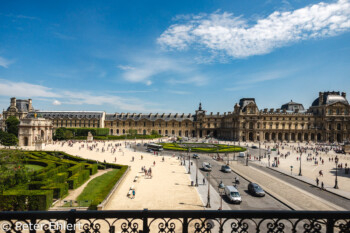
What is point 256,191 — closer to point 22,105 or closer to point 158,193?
point 158,193

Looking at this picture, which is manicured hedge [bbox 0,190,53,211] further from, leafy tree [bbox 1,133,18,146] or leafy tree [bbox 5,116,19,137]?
leafy tree [bbox 5,116,19,137]

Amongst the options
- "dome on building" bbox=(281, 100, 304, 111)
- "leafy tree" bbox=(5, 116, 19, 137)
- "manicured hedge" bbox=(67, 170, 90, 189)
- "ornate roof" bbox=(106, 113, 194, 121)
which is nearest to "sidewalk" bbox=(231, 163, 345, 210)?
"manicured hedge" bbox=(67, 170, 90, 189)

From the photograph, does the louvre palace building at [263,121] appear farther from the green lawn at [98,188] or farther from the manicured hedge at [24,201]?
the manicured hedge at [24,201]

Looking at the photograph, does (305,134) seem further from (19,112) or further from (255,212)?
(19,112)

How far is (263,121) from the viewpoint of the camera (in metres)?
93.8

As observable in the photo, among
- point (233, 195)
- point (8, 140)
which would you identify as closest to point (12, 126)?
point (8, 140)

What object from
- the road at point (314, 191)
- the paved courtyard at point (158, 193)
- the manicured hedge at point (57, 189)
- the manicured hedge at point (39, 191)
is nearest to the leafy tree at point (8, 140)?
the manicured hedge at point (39, 191)

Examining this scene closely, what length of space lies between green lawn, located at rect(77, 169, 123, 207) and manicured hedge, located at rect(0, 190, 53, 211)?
345cm

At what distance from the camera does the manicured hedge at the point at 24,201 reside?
56.5 feet

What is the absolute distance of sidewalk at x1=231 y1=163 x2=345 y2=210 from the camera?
19828 millimetres

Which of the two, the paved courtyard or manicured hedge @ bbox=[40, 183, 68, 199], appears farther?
manicured hedge @ bbox=[40, 183, 68, 199]

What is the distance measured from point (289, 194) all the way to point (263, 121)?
7547 cm

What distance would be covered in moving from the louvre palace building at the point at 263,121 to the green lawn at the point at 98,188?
6278cm

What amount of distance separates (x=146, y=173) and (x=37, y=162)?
19551 millimetres
